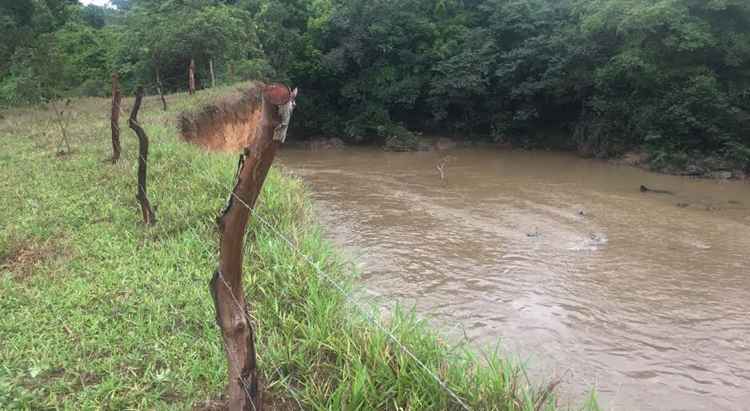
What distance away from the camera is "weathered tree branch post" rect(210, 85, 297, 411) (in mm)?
2555

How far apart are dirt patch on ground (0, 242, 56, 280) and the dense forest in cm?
752

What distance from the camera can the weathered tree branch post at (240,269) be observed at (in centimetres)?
255

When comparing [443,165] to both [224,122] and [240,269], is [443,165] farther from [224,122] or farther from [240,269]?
[240,269]

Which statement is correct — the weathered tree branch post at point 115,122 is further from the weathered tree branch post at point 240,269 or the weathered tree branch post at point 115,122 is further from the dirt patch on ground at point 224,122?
the weathered tree branch post at point 240,269

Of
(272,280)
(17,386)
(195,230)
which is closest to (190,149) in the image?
(195,230)

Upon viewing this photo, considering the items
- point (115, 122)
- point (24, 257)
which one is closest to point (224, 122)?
point (115, 122)

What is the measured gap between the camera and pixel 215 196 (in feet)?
21.9

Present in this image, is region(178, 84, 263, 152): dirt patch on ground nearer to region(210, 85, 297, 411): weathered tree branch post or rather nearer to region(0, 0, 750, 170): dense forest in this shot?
region(0, 0, 750, 170): dense forest

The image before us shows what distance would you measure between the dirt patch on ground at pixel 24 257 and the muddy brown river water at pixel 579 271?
359 cm

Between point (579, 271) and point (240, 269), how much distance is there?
7675 millimetres

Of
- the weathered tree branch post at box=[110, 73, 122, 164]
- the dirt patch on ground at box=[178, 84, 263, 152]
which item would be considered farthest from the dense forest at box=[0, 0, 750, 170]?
the weathered tree branch post at box=[110, 73, 122, 164]

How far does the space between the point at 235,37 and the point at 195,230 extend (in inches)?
647

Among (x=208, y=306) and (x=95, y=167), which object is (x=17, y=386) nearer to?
(x=208, y=306)

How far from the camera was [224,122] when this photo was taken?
15117mm
